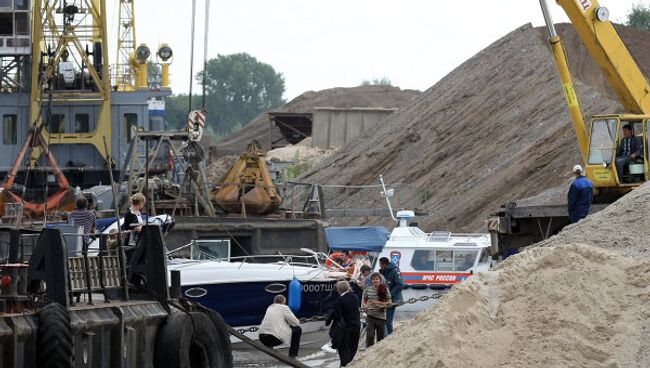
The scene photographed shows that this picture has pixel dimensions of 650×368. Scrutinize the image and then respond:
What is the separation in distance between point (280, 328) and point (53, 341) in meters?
8.08

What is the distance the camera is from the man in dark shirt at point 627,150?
27.9 meters

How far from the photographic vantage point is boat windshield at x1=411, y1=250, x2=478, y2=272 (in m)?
30.0

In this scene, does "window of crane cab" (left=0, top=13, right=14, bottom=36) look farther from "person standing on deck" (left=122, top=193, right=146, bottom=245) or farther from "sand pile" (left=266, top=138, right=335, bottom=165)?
"sand pile" (left=266, top=138, right=335, bottom=165)

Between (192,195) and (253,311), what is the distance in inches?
254

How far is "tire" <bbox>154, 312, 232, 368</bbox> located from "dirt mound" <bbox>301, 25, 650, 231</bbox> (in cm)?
2404

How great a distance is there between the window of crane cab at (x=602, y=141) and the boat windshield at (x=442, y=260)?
3172 millimetres

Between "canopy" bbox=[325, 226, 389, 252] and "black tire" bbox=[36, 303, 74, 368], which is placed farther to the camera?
"canopy" bbox=[325, 226, 389, 252]

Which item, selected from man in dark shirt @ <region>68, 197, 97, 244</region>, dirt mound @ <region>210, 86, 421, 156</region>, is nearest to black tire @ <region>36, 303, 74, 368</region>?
man in dark shirt @ <region>68, 197, 97, 244</region>

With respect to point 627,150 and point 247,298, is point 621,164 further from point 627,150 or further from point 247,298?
point 247,298

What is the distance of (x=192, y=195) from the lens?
31672mm

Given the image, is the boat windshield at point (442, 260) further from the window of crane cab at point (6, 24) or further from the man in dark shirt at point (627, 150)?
the window of crane cab at point (6, 24)

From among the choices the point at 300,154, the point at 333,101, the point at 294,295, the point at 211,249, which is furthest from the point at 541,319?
the point at 333,101

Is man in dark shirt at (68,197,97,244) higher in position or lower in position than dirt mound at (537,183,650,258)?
lower

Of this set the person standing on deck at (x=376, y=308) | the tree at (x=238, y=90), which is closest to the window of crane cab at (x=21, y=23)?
the person standing on deck at (x=376, y=308)
